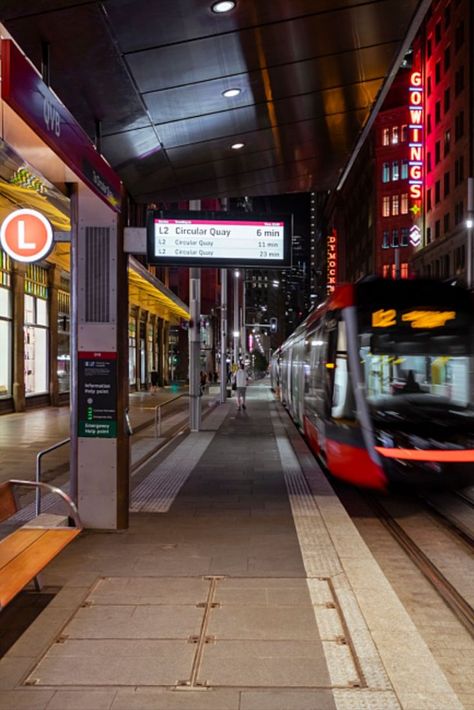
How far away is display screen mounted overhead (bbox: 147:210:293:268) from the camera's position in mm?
7441

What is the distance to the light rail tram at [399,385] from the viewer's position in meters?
8.20

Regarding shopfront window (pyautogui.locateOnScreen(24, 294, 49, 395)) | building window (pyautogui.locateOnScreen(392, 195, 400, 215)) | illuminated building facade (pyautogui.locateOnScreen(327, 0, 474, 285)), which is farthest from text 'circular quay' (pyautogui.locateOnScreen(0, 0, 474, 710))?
building window (pyautogui.locateOnScreen(392, 195, 400, 215))

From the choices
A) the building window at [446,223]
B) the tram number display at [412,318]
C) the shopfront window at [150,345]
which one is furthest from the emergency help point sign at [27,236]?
the building window at [446,223]

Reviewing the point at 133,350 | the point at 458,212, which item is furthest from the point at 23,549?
the point at 458,212

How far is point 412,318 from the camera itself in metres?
9.07

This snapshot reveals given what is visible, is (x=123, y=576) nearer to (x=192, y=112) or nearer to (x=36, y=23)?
(x=36, y=23)

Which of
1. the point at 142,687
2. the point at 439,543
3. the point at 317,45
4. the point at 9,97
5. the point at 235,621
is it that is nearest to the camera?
the point at 142,687

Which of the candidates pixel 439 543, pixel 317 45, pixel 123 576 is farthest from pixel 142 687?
pixel 317 45

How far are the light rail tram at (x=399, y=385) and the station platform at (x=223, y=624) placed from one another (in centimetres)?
109

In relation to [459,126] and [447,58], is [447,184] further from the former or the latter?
[447,58]

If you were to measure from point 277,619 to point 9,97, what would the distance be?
397cm

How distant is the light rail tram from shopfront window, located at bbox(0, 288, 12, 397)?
14100 millimetres

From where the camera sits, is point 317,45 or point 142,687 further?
point 317,45

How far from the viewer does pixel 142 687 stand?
3654 millimetres
